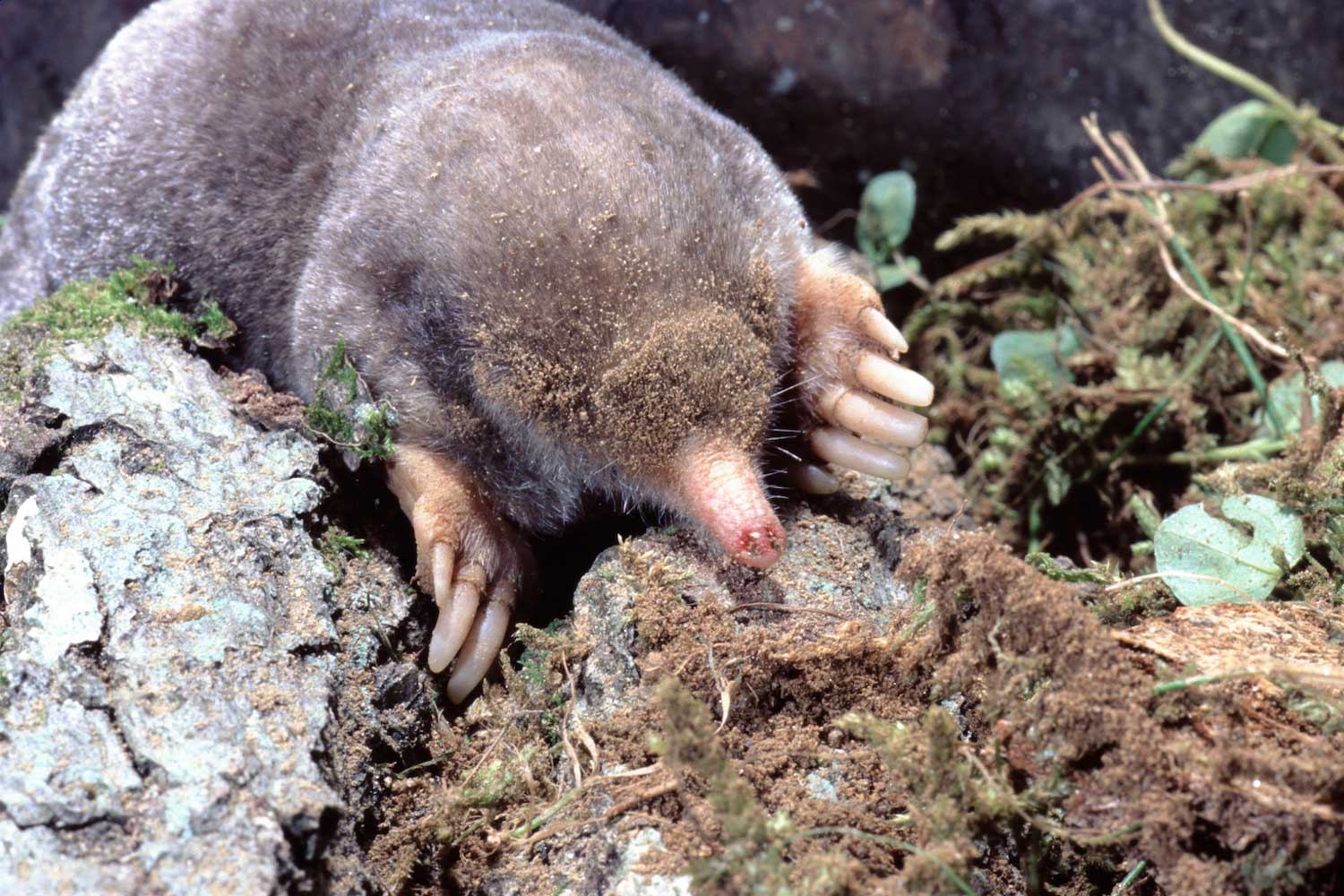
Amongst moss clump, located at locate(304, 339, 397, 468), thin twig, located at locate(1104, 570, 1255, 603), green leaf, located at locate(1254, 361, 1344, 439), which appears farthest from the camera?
green leaf, located at locate(1254, 361, 1344, 439)

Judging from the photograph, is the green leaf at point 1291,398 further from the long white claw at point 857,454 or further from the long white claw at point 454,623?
the long white claw at point 454,623

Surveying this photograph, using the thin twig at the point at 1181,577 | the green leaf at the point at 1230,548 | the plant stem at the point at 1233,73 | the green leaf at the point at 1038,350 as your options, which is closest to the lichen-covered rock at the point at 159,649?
the thin twig at the point at 1181,577

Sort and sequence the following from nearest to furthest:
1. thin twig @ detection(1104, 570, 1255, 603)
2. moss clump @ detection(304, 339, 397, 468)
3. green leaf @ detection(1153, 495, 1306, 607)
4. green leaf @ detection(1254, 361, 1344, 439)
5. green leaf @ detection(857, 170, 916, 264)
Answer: thin twig @ detection(1104, 570, 1255, 603) → green leaf @ detection(1153, 495, 1306, 607) → moss clump @ detection(304, 339, 397, 468) → green leaf @ detection(1254, 361, 1344, 439) → green leaf @ detection(857, 170, 916, 264)

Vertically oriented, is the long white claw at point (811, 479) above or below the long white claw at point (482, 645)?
above

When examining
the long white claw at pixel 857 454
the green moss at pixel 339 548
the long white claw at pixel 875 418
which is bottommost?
the green moss at pixel 339 548

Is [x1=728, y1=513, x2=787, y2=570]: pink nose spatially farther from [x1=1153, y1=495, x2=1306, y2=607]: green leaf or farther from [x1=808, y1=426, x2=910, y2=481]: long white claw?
[x1=1153, y1=495, x2=1306, y2=607]: green leaf

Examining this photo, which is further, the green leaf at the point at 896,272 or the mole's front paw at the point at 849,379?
the green leaf at the point at 896,272

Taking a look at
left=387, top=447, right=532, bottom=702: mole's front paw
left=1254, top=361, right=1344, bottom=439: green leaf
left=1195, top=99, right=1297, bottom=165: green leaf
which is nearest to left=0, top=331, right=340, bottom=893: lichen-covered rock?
left=387, top=447, right=532, bottom=702: mole's front paw
